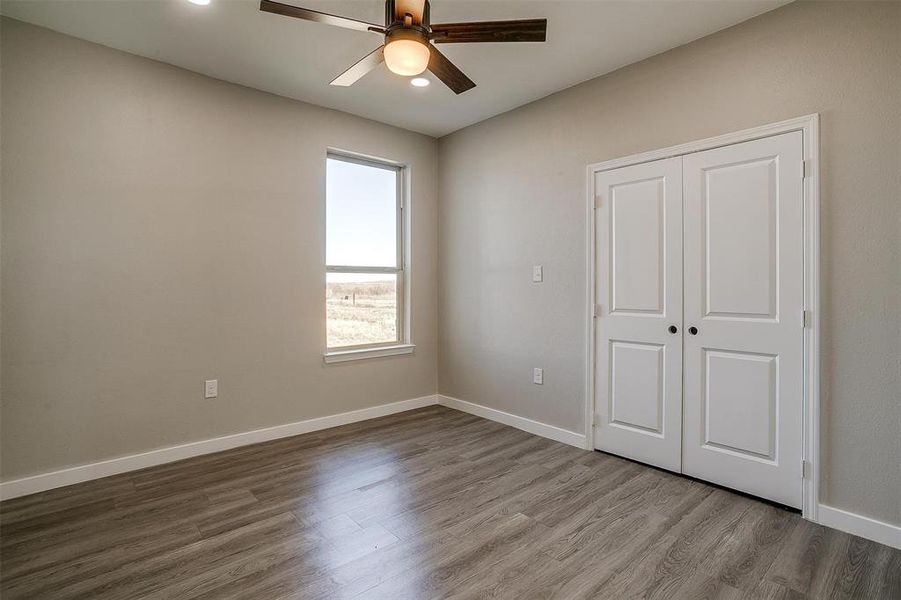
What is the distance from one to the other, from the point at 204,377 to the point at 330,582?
2.00 meters

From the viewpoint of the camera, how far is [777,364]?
2465 millimetres

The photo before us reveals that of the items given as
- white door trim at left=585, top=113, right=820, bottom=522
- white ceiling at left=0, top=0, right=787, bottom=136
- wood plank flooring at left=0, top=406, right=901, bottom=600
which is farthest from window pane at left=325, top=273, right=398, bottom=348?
white door trim at left=585, top=113, right=820, bottom=522

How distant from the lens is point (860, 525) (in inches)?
86.4

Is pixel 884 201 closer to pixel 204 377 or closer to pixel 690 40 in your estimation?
pixel 690 40

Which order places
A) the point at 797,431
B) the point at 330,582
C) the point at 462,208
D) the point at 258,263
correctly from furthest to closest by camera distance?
the point at 462,208
the point at 258,263
the point at 797,431
the point at 330,582

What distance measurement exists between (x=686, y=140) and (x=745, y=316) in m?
1.15

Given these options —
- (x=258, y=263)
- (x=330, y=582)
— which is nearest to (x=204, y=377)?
(x=258, y=263)

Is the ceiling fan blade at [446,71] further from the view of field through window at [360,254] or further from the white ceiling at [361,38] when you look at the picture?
the view of field through window at [360,254]

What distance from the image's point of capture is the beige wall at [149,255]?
2.61 metres

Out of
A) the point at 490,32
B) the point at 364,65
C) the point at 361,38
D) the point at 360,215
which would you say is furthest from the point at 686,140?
the point at 360,215

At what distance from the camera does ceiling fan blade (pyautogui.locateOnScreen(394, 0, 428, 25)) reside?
179 centimetres

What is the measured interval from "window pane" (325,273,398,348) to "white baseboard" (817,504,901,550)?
3.37 metres

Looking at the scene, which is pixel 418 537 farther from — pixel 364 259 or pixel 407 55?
pixel 364 259

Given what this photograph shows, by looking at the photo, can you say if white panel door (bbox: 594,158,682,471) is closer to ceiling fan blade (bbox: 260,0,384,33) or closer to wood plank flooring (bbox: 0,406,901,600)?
wood plank flooring (bbox: 0,406,901,600)
